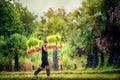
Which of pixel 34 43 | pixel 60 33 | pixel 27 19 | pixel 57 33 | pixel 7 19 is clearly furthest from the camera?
pixel 27 19

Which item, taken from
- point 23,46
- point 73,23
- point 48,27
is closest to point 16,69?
point 23,46

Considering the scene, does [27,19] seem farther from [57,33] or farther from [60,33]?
[57,33]

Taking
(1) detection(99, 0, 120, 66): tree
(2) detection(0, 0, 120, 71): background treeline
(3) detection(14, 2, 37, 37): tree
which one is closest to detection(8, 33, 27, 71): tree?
(2) detection(0, 0, 120, 71): background treeline

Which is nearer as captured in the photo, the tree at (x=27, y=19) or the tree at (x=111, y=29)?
the tree at (x=111, y=29)

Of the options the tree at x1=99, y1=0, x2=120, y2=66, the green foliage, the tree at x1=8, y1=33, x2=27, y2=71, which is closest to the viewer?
the tree at x1=99, y1=0, x2=120, y2=66

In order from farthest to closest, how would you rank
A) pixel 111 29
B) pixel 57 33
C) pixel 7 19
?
pixel 57 33 < pixel 7 19 < pixel 111 29

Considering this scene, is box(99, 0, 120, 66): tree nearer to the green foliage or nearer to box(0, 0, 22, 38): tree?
the green foliage

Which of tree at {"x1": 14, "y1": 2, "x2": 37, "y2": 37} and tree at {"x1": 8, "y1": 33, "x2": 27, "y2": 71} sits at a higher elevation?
tree at {"x1": 14, "y1": 2, "x2": 37, "y2": 37}

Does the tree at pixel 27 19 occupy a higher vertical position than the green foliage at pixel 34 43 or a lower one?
higher

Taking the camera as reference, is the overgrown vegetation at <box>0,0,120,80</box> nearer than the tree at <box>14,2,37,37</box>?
Yes

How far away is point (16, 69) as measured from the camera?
2236cm

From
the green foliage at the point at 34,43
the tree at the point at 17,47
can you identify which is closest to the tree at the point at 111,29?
the green foliage at the point at 34,43

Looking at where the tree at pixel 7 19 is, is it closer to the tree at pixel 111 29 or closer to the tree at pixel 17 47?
the tree at pixel 17 47

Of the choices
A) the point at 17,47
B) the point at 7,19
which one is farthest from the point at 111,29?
the point at 17,47
